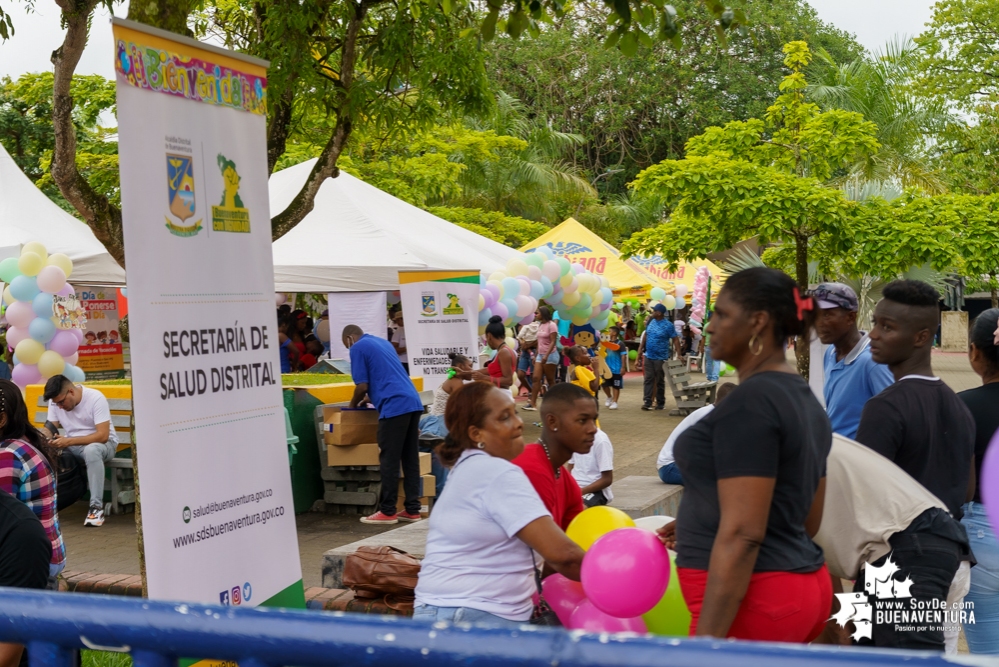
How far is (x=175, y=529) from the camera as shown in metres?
3.19

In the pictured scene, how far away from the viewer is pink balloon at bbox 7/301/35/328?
35.2 ft

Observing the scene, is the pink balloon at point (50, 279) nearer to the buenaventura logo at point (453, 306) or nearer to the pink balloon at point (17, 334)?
the pink balloon at point (17, 334)

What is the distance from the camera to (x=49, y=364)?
10.9 m

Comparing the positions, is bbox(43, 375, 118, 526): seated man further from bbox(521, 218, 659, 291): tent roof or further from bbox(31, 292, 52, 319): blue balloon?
bbox(521, 218, 659, 291): tent roof

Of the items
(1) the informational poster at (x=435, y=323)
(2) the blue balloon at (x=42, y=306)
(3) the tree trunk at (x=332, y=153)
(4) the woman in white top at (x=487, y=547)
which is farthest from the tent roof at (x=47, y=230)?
(4) the woman in white top at (x=487, y=547)

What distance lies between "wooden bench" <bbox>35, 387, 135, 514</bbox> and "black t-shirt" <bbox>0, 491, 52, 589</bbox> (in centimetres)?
564

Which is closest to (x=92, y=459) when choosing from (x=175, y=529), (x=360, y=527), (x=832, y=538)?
(x=360, y=527)

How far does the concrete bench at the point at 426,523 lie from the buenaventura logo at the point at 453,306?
12.9 feet

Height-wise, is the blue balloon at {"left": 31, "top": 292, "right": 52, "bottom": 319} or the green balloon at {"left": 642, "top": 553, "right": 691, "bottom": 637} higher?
the blue balloon at {"left": 31, "top": 292, "right": 52, "bottom": 319}

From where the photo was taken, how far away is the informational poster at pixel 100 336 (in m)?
Result: 15.2

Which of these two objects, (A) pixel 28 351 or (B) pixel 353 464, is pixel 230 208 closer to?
(B) pixel 353 464

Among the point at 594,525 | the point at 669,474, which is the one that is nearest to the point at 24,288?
the point at 669,474

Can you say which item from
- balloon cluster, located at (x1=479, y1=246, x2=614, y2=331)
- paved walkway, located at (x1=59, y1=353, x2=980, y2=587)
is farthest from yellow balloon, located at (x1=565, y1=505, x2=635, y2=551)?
balloon cluster, located at (x1=479, y1=246, x2=614, y2=331)

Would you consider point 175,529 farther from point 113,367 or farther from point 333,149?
point 113,367
